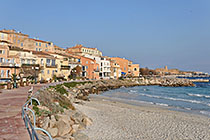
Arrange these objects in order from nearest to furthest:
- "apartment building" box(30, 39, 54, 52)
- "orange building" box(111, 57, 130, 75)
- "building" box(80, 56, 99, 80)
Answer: "building" box(80, 56, 99, 80)
"apartment building" box(30, 39, 54, 52)
"orange building" box(111, 57, 130, 75)

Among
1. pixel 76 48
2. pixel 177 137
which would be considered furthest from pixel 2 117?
pixel 76 48

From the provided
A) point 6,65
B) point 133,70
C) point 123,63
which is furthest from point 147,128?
point 133,70

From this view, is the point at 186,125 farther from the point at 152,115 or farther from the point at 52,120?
the point at 52,120

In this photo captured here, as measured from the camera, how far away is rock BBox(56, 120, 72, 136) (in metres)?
11.3

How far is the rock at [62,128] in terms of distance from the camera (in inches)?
445

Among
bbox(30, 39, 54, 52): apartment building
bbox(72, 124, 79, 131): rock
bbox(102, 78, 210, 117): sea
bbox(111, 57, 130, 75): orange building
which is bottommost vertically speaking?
bbox(102, 78, 210, 117): sea

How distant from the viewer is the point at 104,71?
246 ft

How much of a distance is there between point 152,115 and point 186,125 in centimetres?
409

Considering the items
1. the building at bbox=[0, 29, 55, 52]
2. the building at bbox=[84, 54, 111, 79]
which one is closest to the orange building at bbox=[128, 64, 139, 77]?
the building at bbox=[84, 54, 111, 79]

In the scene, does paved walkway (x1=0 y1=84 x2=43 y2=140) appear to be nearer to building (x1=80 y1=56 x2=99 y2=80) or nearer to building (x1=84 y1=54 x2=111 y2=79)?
building (x1=80 y1=56 x2=99 y2=80)

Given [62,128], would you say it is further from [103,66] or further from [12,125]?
[103,66]

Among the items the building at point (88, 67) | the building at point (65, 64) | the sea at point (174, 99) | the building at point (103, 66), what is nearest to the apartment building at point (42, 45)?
the building at point (103, 66)

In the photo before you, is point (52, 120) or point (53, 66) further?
point (53, 66)

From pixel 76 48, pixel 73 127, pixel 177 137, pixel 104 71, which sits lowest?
pixel 177 137
